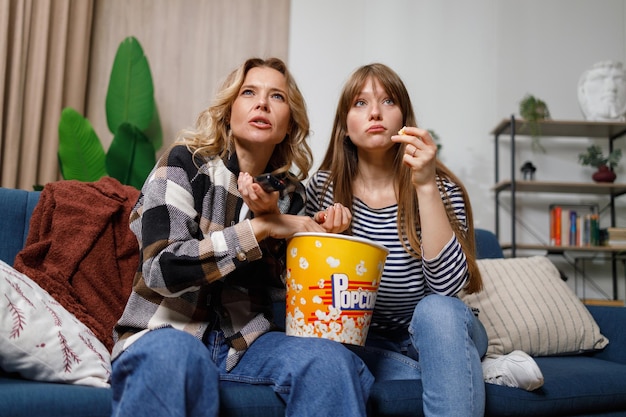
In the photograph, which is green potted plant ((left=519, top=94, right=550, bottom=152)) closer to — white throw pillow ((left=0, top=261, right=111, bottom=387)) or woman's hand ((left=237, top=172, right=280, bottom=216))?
woman's hand ((left=237, top=172, right=280, bottom=216))

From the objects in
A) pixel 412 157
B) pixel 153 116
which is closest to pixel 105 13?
pixel 153 116

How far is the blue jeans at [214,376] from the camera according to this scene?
0.99m

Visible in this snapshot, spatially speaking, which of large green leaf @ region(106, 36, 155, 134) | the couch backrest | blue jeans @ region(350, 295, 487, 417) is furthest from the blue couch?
large green leaf @ region(106, 36, 155, 134)

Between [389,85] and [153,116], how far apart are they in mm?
2209

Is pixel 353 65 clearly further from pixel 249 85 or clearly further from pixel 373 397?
pixel 373 397

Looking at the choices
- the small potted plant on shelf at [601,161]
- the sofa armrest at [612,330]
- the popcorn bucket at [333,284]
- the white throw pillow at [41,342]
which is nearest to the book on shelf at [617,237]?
the small potted plant on shelf at [601,161]

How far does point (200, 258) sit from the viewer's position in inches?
45.2

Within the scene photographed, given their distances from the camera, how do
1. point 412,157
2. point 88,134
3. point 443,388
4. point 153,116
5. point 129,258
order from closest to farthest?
1. point 443,388
2. point 412,157
3. point 129,258
4. point 88,134
5. point 153,116

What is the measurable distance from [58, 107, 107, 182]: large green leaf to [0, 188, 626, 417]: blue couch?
1377mm

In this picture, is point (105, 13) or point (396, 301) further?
point (105, 13)

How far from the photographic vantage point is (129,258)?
1.61 meters

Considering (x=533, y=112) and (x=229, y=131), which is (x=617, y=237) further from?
(x=229, y=131)

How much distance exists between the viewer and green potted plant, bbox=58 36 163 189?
3.00 metres

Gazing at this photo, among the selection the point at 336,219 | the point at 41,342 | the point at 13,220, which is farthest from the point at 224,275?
the point at 13,220
